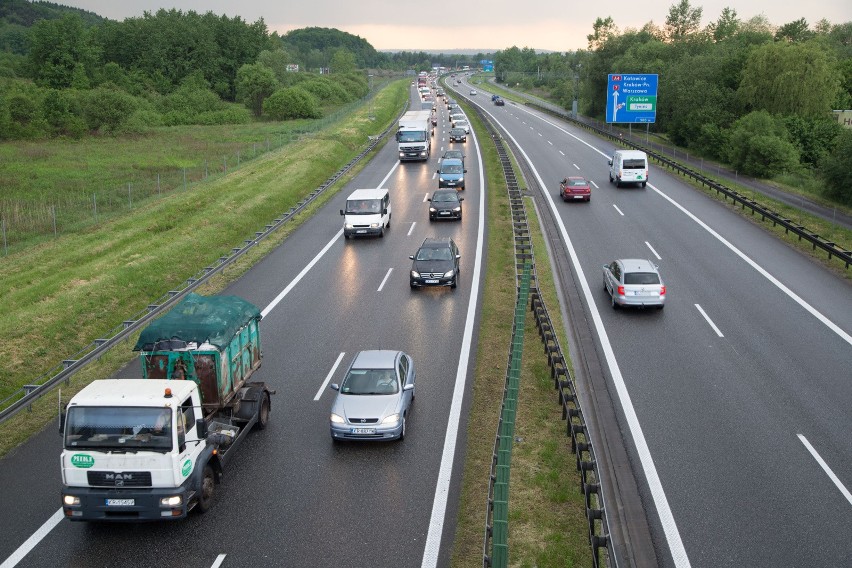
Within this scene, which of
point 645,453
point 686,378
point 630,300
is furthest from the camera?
point 630,300

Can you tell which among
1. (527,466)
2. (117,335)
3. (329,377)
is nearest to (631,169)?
(329,377)

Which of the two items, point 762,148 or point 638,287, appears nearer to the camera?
point 638,287

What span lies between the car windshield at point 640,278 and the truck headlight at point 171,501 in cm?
1728

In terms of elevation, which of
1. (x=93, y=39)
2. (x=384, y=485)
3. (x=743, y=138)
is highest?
(x=93, y=39)

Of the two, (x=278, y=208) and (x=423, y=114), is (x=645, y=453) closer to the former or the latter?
(x=278, y=208)

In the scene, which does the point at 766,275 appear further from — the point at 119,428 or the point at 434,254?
the point at 119,428

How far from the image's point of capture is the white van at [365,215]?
36.2 meters

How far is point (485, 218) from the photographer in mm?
40844

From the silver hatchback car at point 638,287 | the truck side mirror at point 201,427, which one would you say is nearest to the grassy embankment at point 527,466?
the silver hatchback car at point 638,287

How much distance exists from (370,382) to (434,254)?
1213 centimetres

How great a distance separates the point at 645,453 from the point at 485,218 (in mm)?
25355

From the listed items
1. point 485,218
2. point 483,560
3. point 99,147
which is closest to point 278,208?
point 485,218

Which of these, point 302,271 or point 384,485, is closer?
point 384,485

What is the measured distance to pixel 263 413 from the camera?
17.4m
